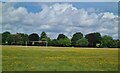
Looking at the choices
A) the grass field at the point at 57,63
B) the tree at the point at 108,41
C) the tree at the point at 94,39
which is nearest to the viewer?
the grass field at the point at 57,63

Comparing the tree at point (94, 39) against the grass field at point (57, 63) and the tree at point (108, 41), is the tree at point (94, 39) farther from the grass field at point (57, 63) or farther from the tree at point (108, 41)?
the grass field at point (57, 63)

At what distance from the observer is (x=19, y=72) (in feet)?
50.1

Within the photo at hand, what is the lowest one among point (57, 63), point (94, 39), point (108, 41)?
point (57, 63)

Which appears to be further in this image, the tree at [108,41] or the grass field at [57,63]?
the tree at [108,41]

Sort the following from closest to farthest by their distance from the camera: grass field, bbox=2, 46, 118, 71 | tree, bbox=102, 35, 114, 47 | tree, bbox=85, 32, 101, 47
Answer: grass field, bbox=2, 46, 118, 71
tree, bbox=102, 35, 114, 47
tree, bbox=85, 32, 101, 47

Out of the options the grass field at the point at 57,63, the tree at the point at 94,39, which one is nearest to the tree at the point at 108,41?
the tree at the point at 94,39

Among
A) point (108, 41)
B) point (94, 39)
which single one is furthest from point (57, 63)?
point (94, 39)

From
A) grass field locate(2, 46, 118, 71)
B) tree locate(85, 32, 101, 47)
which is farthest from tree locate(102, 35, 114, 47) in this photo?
grass field locate(2, 46, 118, 71)

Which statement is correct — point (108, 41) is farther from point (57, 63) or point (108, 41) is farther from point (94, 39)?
point (57, 63)

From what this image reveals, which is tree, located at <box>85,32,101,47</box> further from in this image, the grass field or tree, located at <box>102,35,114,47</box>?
the grass field

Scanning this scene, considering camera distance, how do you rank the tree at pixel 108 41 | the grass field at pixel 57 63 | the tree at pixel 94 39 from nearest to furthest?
1. the grass field at pixel 57 63
2. the tree at pixel 108 41
3. the tree at pixel 94 39

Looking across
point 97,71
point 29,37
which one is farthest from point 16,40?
point 97,71

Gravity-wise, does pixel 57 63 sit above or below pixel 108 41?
below

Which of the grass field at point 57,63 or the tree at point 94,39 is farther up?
the tree at point 94,39
